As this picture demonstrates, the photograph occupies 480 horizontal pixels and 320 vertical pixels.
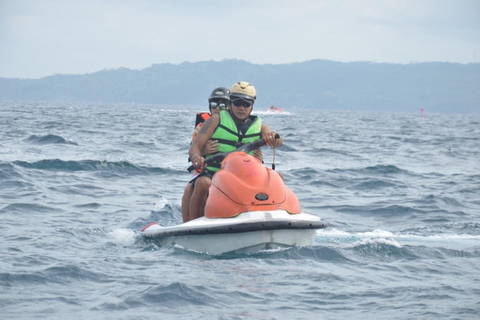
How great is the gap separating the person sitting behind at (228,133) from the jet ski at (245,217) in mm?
388

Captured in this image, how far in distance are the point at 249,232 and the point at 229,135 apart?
1.50 m

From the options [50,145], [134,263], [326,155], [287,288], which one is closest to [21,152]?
[50,145]

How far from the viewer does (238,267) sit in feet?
24.6

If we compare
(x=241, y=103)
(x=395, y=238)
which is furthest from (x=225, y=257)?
(x=395, y=238)

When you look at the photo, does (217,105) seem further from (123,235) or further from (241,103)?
(123,235)

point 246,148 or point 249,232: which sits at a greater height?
point 246,148

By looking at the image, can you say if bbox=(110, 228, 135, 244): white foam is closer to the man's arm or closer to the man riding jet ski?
the man riding jet ski

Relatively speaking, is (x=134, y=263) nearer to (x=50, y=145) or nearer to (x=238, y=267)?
(x=238, y=267)

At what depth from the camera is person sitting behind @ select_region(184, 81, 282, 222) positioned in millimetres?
8727

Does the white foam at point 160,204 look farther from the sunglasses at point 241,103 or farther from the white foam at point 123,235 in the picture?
the sunglasses at point 241,103

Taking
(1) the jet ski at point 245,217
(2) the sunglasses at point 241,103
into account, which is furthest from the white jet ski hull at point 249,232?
(2) the sunglasses at point 241,103

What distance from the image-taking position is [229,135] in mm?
8945

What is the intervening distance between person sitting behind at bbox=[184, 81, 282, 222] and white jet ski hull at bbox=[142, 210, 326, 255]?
53 centimetres

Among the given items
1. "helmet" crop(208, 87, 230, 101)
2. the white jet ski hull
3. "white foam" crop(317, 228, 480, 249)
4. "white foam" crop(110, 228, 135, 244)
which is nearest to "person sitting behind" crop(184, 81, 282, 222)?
the white jet ski hull
